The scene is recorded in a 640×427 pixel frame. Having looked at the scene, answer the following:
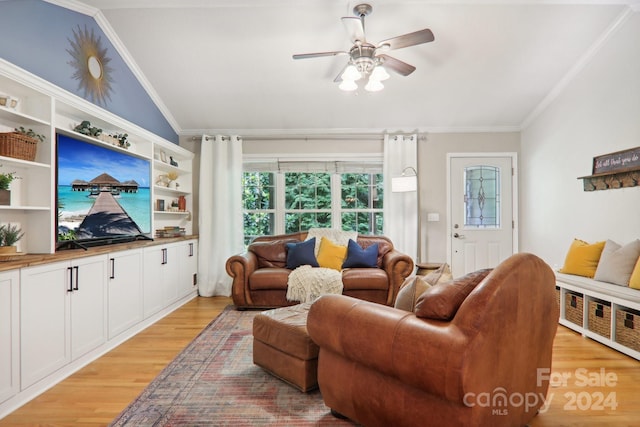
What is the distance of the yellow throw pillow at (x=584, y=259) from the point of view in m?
3.30

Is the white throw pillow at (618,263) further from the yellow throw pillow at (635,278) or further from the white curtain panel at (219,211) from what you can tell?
the white curtain panel at (219,211)

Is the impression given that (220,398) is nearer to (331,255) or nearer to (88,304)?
(88,304)

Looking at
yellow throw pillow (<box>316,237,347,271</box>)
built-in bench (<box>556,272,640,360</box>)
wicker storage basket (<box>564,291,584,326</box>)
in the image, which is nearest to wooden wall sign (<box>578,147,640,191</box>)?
built-in bench (<box>556,272,640,360</box>)

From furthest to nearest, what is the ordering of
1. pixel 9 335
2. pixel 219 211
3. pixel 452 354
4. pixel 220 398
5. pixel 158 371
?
pixel 219 211
pixel 158 371
pixel 220 398
pixel 9 335
pixel 452 354

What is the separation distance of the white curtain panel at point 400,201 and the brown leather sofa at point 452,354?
126 inches

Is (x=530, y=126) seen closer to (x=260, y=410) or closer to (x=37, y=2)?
(x=260, y=410)

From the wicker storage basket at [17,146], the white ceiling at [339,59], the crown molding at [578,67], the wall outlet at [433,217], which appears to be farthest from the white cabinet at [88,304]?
the crown molding at [578,67]

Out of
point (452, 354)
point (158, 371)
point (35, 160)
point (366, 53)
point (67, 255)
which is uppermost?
point (366, 53)

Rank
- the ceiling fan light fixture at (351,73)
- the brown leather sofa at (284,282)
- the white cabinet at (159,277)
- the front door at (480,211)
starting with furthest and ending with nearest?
the front door at (480,211) → the brown leather sofa at (284,282) → the white cabinet at (159,277) → the ceiling fan light fixture at (351,73)

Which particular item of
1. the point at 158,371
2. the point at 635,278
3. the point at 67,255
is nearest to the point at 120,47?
the point at 67,255

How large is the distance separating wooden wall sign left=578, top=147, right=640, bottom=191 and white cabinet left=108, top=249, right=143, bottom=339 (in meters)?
4.60

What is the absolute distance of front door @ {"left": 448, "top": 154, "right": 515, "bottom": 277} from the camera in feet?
16.6

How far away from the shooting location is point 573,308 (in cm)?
336

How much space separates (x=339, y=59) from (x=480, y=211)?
2.98 meters
